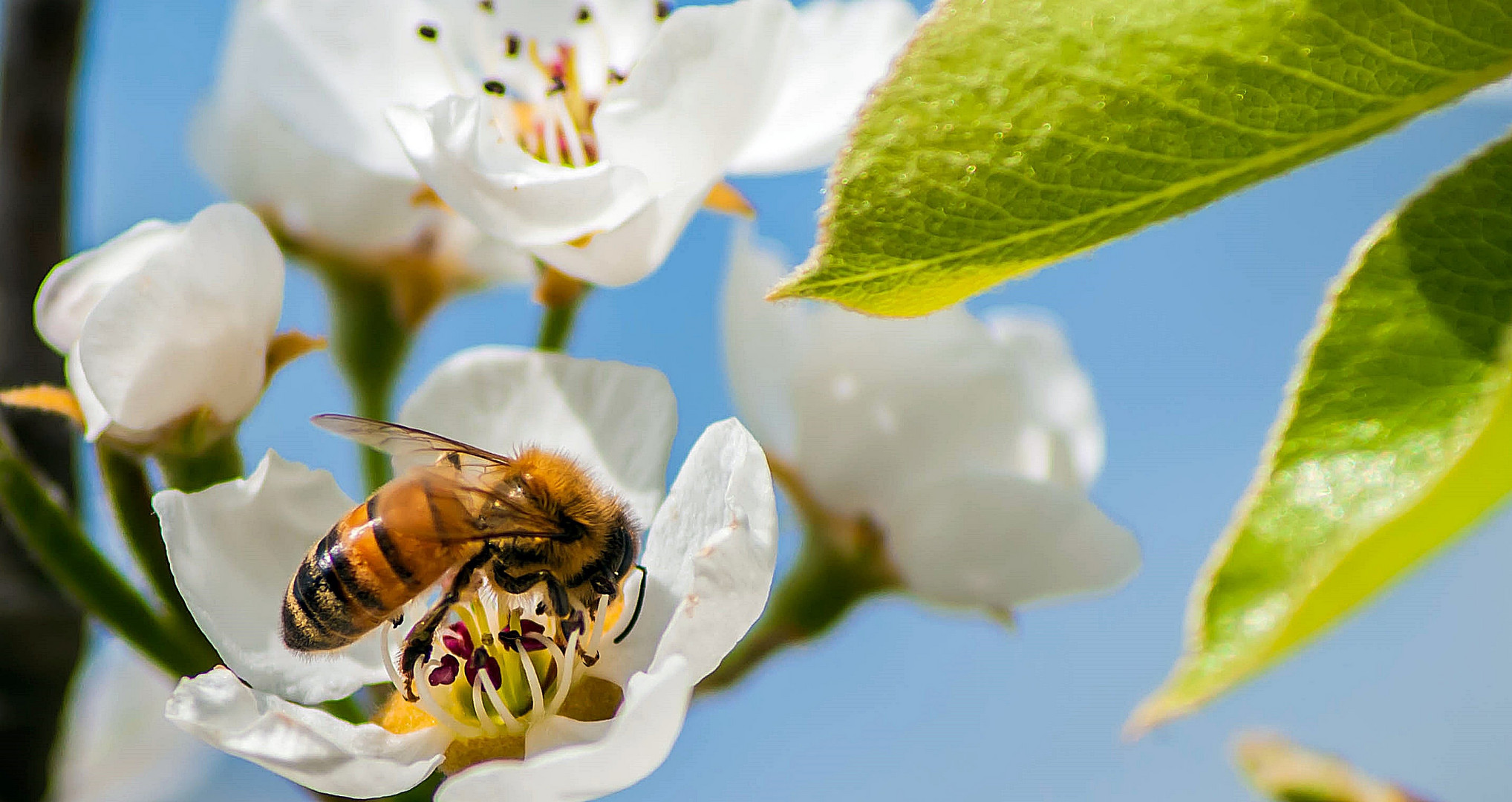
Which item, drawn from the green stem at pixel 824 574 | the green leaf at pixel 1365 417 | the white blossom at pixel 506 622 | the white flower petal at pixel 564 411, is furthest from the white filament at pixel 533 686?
the green leaf at pixel 1365 417

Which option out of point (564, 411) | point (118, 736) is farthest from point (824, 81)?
point (118, 736)

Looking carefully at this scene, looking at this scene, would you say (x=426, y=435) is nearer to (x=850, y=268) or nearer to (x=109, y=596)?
(x=109, y=596)

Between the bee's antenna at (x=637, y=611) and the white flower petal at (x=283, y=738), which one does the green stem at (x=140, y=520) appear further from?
the bee's antenna at (x=637, y=611)

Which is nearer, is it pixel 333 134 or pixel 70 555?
pixel 70 555

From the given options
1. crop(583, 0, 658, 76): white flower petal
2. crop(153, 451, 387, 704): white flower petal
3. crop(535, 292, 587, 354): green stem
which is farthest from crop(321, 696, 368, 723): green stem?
crop(583, 0, 658, 76): white flower petal

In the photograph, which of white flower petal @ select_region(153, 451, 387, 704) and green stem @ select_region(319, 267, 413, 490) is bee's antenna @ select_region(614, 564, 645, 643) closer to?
white flower petal @ select_region(153, 451, 387, 704)

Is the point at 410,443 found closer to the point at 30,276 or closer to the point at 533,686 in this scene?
the point at 533,686
